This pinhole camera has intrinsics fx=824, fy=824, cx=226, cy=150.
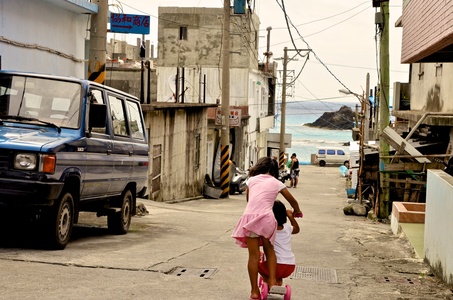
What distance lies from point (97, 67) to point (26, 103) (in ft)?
15.8

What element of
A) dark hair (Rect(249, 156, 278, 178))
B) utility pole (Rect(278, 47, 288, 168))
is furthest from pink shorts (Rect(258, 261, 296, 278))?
utility pole (Rect(278, 47, 288, 168))

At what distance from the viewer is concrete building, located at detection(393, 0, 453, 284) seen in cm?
1059

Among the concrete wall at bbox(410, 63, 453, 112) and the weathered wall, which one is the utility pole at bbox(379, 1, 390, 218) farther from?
the weathered wall

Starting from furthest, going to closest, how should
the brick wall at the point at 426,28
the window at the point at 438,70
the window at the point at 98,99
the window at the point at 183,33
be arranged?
the window at the point at 183,33
the window at the point at 438,70
the window at the point at 98,99
the brick wall at the point at 426,28

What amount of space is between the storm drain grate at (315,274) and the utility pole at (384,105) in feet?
38.3

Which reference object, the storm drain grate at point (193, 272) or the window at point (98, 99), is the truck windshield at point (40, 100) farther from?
the storm drain grate at point (193, 272)

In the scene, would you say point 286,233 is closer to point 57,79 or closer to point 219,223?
point 57,79

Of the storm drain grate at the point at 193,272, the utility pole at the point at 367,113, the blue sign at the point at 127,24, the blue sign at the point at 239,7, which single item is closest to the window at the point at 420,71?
the blue sign at the point at 127,24

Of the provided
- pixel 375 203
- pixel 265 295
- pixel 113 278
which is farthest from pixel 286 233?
pixel 375 203

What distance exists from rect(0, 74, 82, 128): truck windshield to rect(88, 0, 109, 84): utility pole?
4.43 m

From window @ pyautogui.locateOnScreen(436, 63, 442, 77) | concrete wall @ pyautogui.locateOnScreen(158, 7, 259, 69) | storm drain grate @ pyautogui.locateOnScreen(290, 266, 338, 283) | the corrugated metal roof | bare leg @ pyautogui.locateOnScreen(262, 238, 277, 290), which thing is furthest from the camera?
concrete wall @ pyautogui.locateOnScreen(158, 7, 259, 69)

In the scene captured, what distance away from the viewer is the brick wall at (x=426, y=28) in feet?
39.2

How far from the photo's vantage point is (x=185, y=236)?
48.1ft

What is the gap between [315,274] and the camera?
1084cm
